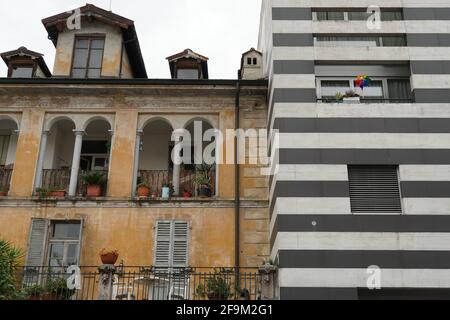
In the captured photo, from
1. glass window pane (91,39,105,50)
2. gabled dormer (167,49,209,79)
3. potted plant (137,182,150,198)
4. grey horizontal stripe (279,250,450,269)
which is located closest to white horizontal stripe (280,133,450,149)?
grey horizontal stripe (279,250,450,269)

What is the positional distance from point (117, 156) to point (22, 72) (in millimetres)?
5336

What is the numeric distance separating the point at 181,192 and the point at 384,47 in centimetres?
792

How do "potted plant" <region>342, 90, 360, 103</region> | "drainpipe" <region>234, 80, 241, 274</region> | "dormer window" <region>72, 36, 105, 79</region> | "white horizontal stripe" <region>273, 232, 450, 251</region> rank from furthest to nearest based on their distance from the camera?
"dormer window" <region>72, 36, 105, 79</region>, "drainpipe" <region>234, 80, 241, 274</region>, "potted plant" <region>342, 90, 360, 103</region>, "white horizontal stripe" <region>273, 232, 450, 251</region>

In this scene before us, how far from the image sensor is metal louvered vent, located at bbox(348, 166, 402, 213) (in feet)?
53.3

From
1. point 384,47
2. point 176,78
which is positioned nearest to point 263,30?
point 176,78

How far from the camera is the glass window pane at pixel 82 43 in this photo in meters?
21.9

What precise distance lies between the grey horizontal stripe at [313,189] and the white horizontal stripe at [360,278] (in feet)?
6.85

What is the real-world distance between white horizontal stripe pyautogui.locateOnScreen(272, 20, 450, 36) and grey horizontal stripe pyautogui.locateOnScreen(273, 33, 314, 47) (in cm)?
15

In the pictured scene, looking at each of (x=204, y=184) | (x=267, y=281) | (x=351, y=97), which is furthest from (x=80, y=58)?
(x=267, y=281)

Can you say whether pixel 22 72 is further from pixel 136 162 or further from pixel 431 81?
pixel 431 81

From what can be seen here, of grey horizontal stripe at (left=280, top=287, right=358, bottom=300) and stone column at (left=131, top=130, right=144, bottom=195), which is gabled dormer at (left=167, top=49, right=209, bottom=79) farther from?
grey horizontal stripe at (left=280, top=287, right=358, bottom=300)

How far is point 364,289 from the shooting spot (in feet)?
50.3

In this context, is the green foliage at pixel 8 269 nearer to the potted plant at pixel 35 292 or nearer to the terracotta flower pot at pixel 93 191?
the potted plant at pixel 35 292

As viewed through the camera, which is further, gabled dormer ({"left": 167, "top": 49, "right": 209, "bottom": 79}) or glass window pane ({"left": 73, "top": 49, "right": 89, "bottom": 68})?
gabled dormer ({"left": 167, "top": 49, "right": 209, "bottom": 79})
